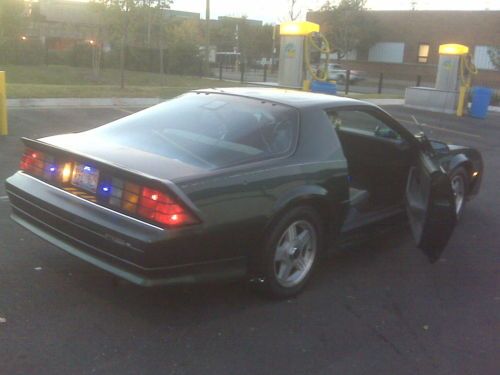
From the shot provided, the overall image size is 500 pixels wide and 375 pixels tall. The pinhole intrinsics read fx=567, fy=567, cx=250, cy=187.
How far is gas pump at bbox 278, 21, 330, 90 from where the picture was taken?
1491 centimetres

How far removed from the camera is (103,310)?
3494 millimetres

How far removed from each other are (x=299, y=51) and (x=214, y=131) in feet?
38.2

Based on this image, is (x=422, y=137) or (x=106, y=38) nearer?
(x=422, y=137)

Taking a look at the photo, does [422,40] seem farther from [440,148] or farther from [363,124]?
[363,124]

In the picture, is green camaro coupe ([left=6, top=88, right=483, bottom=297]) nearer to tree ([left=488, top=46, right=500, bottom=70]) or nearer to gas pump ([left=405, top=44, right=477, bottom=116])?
gas pump ([left=405, top=44, right=477, bottom=116])

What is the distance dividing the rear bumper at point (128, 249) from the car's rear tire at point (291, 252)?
22cm

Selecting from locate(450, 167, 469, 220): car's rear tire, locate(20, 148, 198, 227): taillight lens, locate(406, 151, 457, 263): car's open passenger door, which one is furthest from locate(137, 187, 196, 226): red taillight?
locate(450, 167, 469, 220): car's rear tire

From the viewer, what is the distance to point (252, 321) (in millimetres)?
3521

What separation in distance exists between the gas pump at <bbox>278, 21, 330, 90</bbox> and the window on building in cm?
3111

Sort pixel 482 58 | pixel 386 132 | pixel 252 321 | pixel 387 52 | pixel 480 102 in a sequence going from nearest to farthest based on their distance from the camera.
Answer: pixel 252 321, pixel 386 132, pixel 480 102, pixel 482 58, pixel 387 52

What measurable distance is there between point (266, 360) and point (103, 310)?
1084mm

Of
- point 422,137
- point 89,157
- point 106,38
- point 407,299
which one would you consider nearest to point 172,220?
point 89,157

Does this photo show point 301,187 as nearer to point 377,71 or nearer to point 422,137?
point 422,137

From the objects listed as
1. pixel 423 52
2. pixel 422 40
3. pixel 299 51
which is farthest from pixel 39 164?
pixel 423 52
